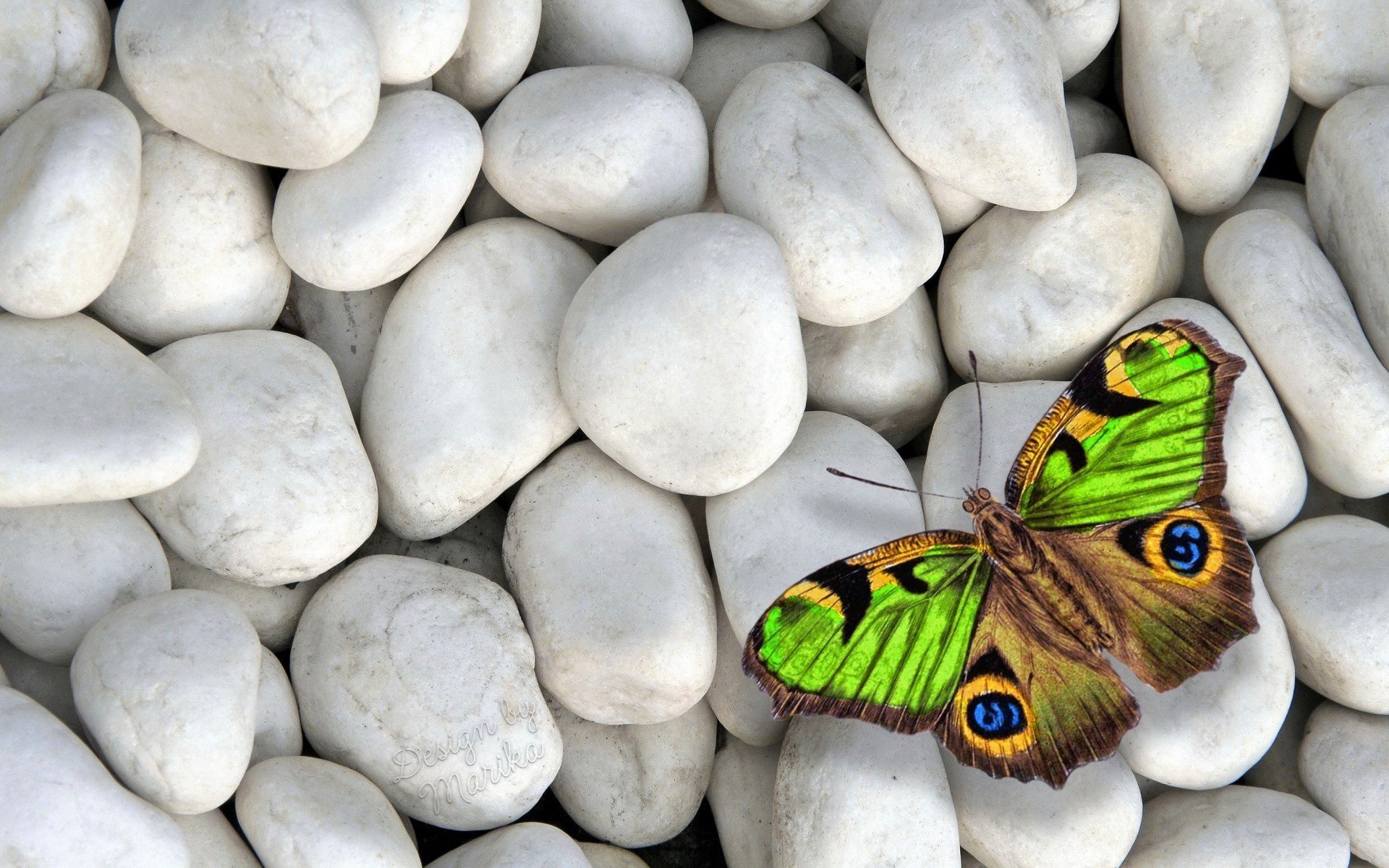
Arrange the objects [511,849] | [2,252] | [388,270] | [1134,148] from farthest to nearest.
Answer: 1. [1134,148]
2. [388,270]
3. [511,849]
4. [2,252]

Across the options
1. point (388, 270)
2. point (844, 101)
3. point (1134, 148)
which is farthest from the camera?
point (1134, 148)

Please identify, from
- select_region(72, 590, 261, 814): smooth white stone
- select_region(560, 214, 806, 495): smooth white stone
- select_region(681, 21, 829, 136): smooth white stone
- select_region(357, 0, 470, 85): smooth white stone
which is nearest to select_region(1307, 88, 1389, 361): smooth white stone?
select_region(681, 21, 829, 136): smooth white stone

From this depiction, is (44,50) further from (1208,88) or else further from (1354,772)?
(1354,772)

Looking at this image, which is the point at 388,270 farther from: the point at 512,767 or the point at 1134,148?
the point at 1134,148

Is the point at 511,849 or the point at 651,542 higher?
the point at 651,542

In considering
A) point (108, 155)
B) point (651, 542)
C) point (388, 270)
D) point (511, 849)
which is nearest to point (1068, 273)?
point (651, 542)

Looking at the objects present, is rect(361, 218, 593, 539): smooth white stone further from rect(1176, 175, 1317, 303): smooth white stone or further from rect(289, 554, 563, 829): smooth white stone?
rect(1176, 175, 1317, 303): smooth white stone
